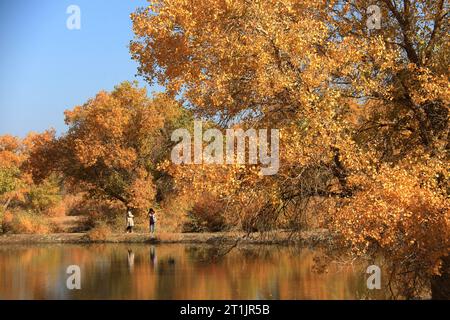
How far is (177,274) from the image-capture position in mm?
20797

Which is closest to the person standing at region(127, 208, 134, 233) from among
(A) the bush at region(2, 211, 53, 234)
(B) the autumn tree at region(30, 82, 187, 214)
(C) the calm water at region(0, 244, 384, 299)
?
(B) the autumn tree at region(30, 82, 187, 214)

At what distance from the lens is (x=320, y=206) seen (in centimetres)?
1361

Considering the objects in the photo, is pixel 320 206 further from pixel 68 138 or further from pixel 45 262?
pixel 68 138

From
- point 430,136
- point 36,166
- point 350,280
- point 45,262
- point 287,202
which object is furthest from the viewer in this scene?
point 36,166

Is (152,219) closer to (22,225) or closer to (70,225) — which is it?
(70,225)

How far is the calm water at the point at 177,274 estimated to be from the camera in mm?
16938

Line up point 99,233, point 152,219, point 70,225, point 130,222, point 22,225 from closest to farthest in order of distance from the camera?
point 99,233
point 152,219
point 130,222
point 22,225
point 70,225

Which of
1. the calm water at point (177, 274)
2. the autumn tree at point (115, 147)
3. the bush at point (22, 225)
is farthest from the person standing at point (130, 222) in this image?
the bush at point (22, 225)

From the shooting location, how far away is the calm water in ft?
55.6

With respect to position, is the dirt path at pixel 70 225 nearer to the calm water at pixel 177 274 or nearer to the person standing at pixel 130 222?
the person standing at pixel 130 222

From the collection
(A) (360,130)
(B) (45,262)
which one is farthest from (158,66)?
(B) (45,262)

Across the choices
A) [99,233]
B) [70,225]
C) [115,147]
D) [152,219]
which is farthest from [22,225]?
[152,219]

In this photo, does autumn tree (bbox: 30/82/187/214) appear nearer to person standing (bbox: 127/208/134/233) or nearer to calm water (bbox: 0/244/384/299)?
person standing (bbox: 127/208/134/233)
